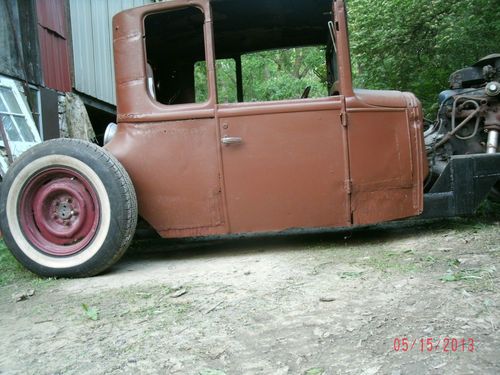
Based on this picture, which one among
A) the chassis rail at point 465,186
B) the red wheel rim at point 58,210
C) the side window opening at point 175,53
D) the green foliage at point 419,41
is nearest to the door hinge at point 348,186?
the chassis rail at point 465,186

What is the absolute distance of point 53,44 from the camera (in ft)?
26.3

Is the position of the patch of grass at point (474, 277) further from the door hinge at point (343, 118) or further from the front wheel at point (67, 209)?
the front wheel at point (67, 209)

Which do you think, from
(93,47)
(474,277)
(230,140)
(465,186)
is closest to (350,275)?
(474,277)

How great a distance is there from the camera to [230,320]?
85.0 inches

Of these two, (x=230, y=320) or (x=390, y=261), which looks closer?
(x=230, y=320)

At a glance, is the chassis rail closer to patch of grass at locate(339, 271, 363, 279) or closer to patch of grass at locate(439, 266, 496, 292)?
patch of grass at locate(439, 266, 496, 292)

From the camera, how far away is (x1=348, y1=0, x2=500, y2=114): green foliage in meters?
6.70

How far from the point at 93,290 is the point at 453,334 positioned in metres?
2.00

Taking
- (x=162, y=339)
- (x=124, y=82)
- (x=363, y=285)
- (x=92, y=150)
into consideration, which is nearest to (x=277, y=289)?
(x=363, y=285)

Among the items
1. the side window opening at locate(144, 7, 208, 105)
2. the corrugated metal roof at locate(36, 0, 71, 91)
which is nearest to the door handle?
the side window opening at locate(144, 7, 208, 105)

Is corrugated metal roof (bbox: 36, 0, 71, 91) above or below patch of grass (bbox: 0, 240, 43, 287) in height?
above

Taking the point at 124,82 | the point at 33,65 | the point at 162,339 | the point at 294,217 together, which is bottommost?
the point at 162,339

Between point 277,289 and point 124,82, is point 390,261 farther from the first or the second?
point 124,82

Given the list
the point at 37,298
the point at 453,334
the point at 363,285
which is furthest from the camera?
the point at 37,298
